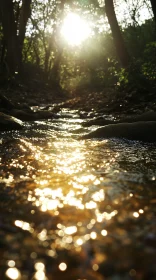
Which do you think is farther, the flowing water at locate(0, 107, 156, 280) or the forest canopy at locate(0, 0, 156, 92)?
the forest canopy at locate(0, 0, 156, 92)

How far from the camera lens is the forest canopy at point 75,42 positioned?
1339 cm

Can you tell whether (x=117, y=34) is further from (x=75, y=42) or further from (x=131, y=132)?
(x=75, y=42)

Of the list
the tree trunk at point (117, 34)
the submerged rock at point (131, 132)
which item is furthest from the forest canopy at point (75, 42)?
the submerged rock at point (131, 132)

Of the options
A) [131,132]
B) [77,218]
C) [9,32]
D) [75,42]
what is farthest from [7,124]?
[75,42]

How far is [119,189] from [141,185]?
0.62 feet

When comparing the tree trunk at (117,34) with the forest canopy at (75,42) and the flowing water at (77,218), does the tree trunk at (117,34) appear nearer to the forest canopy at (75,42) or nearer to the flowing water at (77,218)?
the forest canopy at (75,42)

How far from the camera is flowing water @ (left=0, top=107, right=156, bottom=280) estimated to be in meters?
1.04

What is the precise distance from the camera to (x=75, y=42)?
35.7 meters

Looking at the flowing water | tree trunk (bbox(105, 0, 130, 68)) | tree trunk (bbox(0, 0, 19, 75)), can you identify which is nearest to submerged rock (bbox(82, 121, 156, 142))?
the flowing water

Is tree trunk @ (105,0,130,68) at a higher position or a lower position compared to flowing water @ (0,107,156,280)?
higher

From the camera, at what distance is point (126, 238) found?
1.23m

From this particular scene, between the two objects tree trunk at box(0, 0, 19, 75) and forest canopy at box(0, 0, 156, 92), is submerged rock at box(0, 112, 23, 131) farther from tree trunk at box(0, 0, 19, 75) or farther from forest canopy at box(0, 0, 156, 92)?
tree trunk at box(0, 0, 19, 75)

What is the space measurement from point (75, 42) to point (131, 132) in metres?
33.9

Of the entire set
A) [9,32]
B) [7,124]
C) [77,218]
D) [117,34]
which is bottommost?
[77,218]
